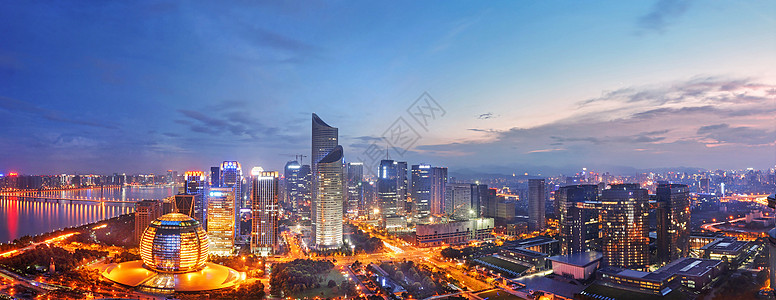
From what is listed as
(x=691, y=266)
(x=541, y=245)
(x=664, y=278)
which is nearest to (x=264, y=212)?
(x=541, y=245)

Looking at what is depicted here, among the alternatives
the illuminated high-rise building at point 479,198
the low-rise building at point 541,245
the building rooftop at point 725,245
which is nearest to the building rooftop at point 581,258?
the low-rise building at point 541,245

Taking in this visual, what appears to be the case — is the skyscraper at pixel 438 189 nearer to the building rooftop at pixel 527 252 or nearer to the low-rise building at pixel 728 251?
the building rooftop at pixel 527 252

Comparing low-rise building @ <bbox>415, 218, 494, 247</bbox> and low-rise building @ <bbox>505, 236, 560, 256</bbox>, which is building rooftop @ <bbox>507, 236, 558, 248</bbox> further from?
low-rise building @ <bbox>415, 218, 494, 247</bbox>

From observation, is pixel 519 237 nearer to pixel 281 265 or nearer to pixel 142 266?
pixel 281 265

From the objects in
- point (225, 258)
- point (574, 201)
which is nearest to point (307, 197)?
point (225, 258)

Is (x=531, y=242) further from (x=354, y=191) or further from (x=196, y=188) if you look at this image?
(x=196, y=188)
